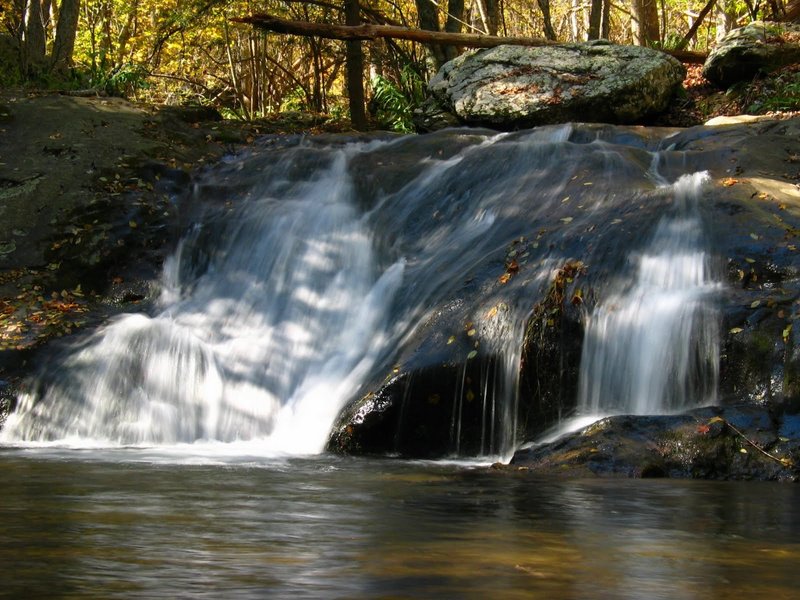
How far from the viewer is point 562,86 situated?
14.8 meters

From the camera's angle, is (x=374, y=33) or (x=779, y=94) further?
(x=374, y=33)

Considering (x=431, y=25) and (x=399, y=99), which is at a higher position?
(x=431, y=25)

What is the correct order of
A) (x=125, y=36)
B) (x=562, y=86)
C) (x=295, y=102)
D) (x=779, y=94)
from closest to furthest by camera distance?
(x=779, y=94)
(x=562, y=86)
(x=295, y=102)
(x=125, y=36)

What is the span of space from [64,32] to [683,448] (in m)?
15.0

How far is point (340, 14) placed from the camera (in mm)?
20094

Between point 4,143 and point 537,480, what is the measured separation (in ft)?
33.6

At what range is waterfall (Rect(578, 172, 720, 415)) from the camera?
23.4 feet

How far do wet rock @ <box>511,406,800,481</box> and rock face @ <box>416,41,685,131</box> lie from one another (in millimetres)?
8846

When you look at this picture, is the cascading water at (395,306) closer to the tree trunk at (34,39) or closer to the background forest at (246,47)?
the background forest at (246,47)

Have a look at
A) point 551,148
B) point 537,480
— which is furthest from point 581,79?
point 537,480

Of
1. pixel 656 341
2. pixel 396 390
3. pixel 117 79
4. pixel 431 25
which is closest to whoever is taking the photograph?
pixel 656 341

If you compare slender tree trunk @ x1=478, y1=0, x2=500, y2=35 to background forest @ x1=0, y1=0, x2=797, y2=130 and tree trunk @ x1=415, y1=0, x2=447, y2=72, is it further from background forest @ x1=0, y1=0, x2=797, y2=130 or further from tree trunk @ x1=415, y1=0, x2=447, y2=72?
tree trunk @ x1=415, y1=0, x2=447, y2=72

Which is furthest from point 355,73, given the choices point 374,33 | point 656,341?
point 656,341

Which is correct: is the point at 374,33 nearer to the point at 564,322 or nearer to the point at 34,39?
the point at 34,39
